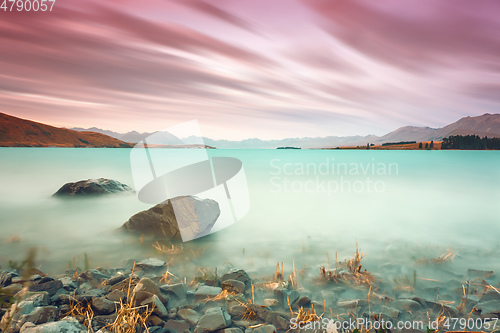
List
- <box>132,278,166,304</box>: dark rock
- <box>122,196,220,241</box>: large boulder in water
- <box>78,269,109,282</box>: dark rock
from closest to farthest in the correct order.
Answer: <box>132,278,166,304</box>: dark rock < <box>78,269,109,282</box>: dark rock < <box>122,196,220,241</box>: large boulder in water

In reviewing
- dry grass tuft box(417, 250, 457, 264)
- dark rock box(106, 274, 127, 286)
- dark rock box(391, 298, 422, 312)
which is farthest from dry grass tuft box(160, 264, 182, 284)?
dry grass tuft box(417, 250, 457, 264)

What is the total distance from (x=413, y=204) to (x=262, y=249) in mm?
11294

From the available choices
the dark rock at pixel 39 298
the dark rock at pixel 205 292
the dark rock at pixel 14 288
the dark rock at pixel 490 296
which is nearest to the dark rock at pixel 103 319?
the dark rock at pixel 39 298

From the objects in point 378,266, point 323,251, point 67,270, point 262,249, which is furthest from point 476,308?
point 67,270

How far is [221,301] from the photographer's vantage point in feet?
15.3

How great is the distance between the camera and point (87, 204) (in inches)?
485

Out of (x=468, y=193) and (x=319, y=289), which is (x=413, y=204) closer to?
(x=468, y=193)

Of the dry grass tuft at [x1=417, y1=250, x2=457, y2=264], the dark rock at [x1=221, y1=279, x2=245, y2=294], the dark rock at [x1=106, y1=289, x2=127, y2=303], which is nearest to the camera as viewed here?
the dark rock at [x1=106, y1=289, x2=127, y2=303]

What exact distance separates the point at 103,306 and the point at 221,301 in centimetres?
182

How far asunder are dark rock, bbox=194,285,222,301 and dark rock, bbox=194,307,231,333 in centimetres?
83

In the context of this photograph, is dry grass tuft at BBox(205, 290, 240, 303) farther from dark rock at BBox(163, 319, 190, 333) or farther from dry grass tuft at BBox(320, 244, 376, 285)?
dry grass tuft at BBox(320, 244, 376, 285)

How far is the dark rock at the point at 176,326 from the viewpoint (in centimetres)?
383

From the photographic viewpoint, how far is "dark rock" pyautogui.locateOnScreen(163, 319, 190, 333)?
12.6 feet

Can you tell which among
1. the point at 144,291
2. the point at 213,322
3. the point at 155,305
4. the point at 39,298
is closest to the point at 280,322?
the point at 213,322
